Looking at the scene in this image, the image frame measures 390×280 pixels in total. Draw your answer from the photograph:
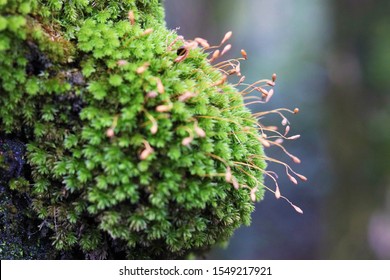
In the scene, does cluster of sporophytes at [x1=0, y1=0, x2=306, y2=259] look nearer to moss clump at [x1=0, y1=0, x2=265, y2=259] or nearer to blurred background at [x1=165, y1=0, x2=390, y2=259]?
moss clump at [x1=0, y1=0, x2=265, y2=259]

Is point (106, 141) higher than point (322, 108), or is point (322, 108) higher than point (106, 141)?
point (322, 108)

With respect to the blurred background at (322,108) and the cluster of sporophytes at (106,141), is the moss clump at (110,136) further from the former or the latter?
the blurred background at (322,108)

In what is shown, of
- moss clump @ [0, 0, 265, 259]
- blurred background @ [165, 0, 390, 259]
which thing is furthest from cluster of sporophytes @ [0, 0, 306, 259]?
blurred background @ [165, 0, 390, 259]

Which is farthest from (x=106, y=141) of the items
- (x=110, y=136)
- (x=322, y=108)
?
(x=322, y=108)

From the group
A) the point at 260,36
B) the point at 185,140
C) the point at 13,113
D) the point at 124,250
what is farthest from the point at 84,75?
the point at 260,36

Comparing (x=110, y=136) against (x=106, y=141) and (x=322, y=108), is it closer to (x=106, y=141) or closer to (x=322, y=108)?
(x=106, y=141)
